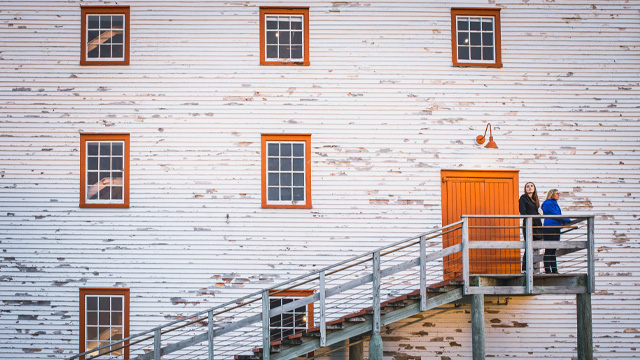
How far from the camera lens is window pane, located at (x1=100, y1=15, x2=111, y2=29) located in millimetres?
14844

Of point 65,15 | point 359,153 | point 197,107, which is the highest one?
point 65,15

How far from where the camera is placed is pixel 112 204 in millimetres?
14352

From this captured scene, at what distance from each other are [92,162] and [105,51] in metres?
2.44

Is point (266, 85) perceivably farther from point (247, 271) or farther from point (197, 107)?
point (247, 271)

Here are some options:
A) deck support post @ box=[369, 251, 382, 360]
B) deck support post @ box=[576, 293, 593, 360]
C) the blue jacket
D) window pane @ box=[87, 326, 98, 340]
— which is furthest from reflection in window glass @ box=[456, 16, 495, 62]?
window pane @ box=[87, 326, 98, 340]

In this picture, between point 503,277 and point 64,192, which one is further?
point 64,192

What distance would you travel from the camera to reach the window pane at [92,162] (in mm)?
14555

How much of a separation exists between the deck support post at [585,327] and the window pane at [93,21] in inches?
448

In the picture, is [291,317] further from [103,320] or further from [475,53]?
[475,53]

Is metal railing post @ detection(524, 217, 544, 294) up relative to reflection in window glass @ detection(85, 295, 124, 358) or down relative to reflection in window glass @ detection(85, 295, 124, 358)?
up

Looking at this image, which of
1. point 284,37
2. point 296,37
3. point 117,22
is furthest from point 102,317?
point 296,37

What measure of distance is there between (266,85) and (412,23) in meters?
3.46

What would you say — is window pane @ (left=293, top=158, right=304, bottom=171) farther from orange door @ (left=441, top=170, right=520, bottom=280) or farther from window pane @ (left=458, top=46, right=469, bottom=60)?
window pane @ (left=458, top=46, right=469, bottom=60)

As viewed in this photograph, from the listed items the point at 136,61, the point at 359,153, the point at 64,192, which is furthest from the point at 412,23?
the point at 64,192
